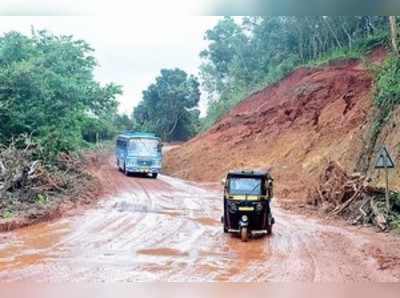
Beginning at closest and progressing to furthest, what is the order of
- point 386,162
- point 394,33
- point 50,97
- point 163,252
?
point 163,252 < point 386,162 < point 50,97 < point 394,33

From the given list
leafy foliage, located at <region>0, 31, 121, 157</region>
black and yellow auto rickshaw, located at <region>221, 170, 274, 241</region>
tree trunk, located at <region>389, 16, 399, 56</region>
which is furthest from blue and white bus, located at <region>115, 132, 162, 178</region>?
tree trunk, located at <region>389, 16, 399, 56</region>

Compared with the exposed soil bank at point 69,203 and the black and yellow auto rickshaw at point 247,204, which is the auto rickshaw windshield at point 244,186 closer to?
the black and yellow auto rickshaw at point 247,204

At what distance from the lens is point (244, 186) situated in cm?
625

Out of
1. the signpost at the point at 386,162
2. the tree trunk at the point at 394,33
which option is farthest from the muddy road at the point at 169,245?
the tree trunk at the point at 394,33

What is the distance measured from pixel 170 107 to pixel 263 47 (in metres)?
1.31

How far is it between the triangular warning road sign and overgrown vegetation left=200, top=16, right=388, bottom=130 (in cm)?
136

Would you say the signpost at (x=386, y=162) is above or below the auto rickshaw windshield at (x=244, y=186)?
above

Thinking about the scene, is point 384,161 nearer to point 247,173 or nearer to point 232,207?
point 247,173

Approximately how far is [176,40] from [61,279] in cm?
241

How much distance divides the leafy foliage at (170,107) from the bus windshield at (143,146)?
0.13 m

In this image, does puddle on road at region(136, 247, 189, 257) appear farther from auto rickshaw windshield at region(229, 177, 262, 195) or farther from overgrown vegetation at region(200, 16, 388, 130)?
overgrown vegetation at region(200, 16, 388, 130)

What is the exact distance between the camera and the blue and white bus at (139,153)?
659cm

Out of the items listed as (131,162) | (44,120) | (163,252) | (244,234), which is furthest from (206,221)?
(44,120)

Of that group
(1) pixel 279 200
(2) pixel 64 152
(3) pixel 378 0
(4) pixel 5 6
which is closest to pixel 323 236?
(1) pixel 279 200
